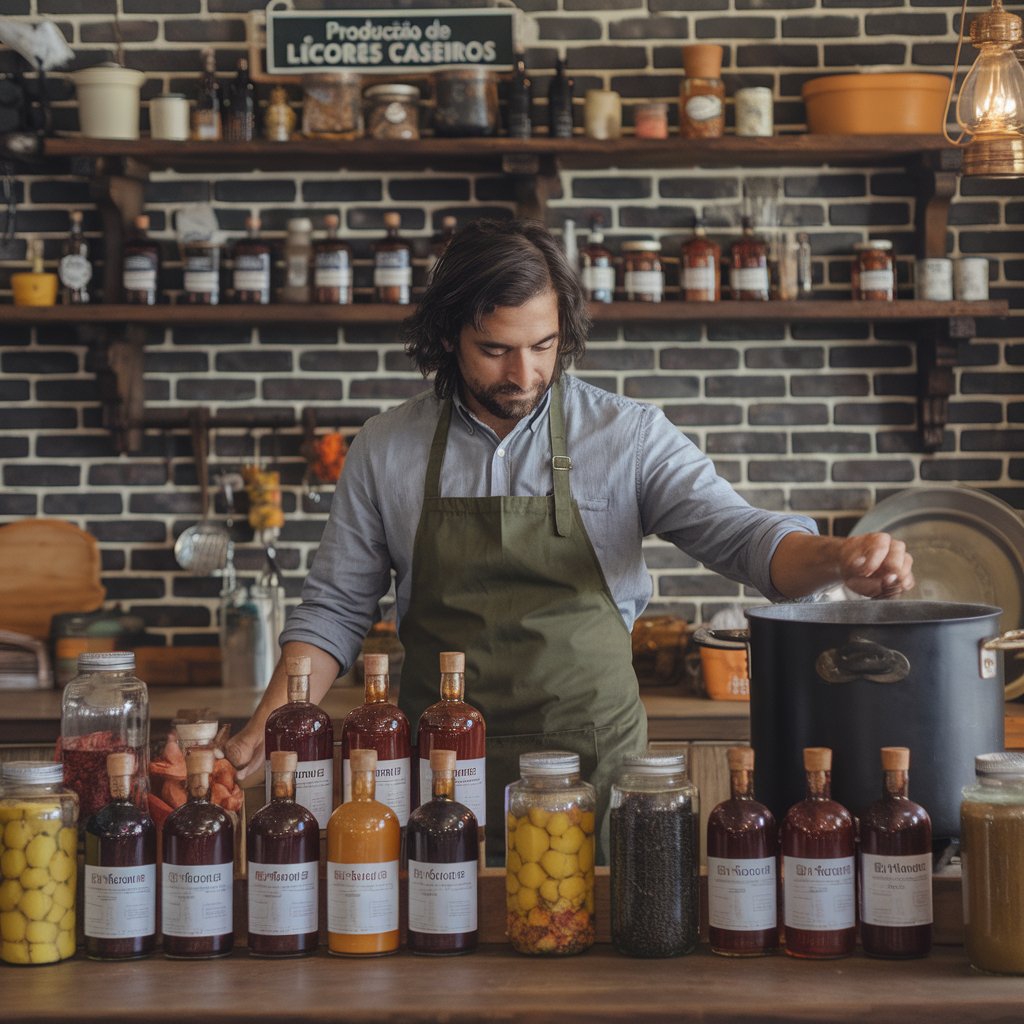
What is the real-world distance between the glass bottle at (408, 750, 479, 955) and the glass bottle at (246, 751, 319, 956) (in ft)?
0.35

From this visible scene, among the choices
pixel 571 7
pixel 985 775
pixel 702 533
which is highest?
pixel 571 7

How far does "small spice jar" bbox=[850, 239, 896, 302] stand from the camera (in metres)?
3.42

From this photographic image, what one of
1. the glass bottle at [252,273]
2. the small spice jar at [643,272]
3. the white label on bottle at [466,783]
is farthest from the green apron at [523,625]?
the glass bottle at [252,273]

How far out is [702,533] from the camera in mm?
2127

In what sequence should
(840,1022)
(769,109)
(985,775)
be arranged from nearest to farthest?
1. (840,1022)
2. (985,775)
3. (769,109)

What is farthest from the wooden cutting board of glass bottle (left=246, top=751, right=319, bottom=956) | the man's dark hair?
glass bottle (left=246, top=751, right=319, bottom=956)

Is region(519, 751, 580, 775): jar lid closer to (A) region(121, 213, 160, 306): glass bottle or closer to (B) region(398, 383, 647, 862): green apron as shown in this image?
(B) region(398, 383, 647, 862): green apron

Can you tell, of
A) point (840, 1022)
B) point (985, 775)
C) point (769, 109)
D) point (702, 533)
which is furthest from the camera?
point (769, 109)

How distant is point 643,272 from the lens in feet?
11.2

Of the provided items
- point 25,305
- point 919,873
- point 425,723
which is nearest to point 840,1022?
point 919,873

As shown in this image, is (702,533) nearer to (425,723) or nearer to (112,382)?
(425,723)

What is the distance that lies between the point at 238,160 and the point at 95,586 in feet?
3.65

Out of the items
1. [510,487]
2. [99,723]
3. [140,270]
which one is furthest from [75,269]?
[99,723]

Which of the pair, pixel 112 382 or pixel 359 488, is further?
pixel 112 382
